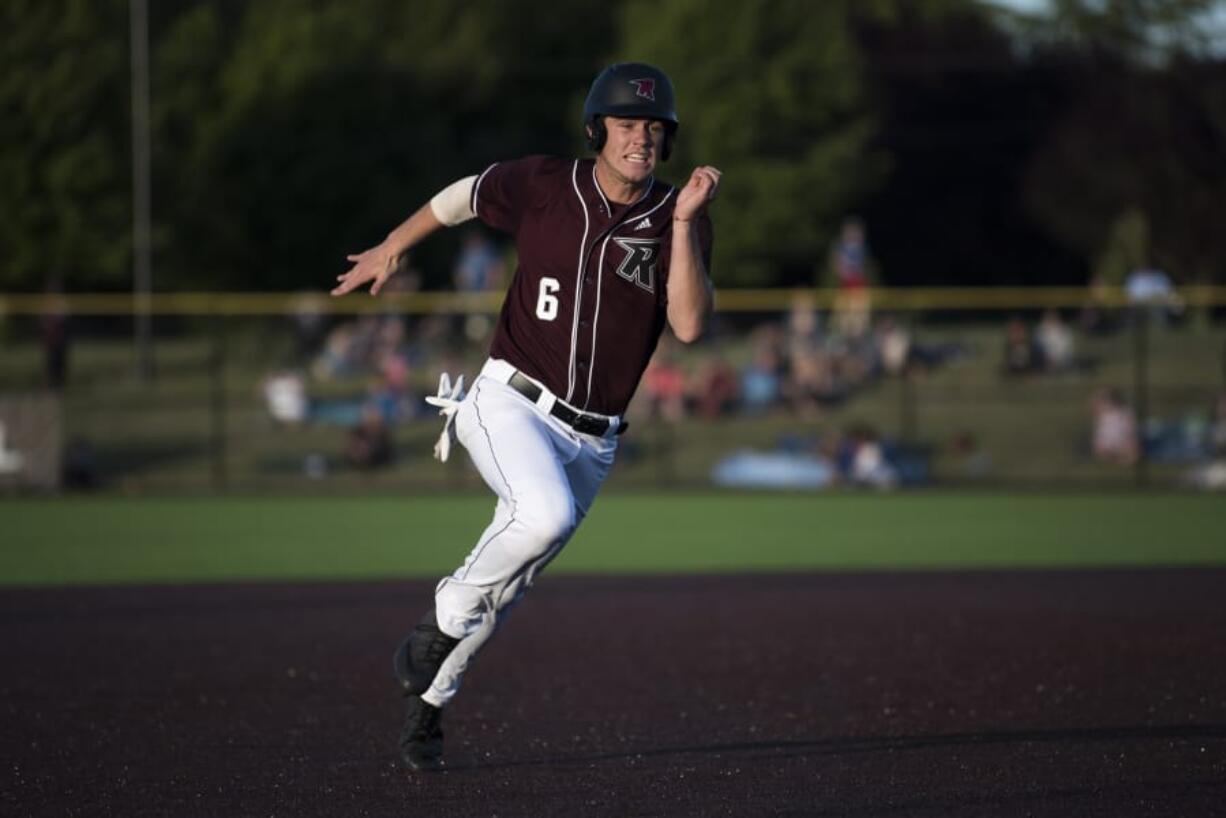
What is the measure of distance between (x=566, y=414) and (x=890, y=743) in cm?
168

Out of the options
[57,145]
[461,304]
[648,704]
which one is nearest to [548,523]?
[648,704]

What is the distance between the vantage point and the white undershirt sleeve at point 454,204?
23.6 ft

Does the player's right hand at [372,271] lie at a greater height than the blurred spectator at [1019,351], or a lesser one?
greater

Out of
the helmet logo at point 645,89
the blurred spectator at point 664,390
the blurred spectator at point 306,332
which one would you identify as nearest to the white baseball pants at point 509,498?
the helmet logo at point 645,89

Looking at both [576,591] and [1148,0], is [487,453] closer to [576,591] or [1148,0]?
[576,591]

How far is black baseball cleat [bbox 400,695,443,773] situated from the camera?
260 inches

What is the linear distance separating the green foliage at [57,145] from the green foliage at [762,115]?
13.2m

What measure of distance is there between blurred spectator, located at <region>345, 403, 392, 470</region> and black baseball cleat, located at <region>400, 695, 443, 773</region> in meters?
17.8

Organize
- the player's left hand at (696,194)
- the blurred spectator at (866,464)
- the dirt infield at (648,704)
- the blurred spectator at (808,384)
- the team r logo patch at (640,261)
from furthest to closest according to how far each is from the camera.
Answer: the blurred spectator at (808,384) → the blurred spectator at (866,464) → the team r logo patch at (640,261) → the player's left hand at (696,194) → the dirt infield at (648,704)

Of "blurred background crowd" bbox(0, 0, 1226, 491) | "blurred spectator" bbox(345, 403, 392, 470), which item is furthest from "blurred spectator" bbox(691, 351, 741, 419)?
"blurred spectator" bbox(345, 403, 392, 470)

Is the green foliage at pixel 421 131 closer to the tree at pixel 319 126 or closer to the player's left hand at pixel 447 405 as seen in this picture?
the tree at pixel 319 126

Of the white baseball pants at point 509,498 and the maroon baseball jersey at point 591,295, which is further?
the maroon baseball jersey at point 591,295

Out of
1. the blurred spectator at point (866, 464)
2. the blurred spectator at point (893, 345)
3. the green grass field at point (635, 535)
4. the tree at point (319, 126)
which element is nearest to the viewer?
the green grass field at point (635, 535)

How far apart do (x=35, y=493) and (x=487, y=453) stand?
1724cm
